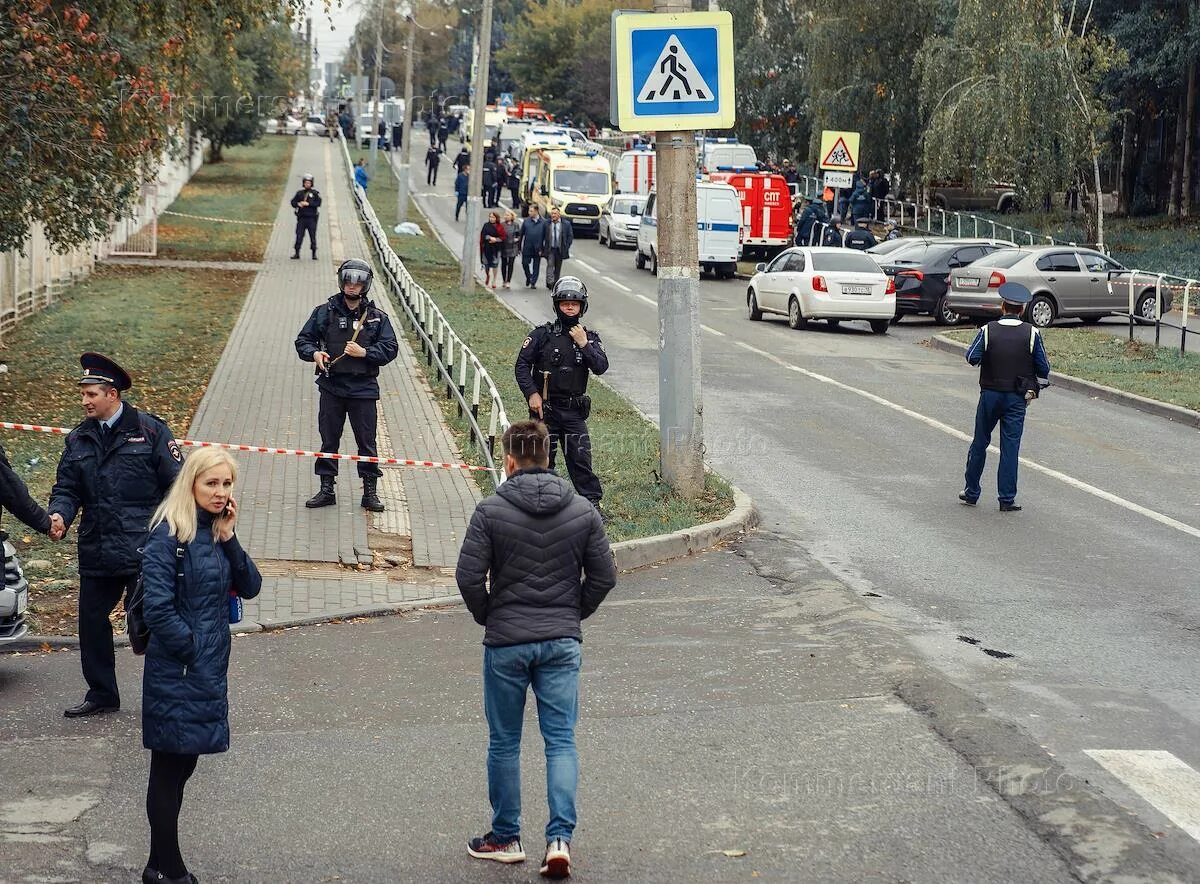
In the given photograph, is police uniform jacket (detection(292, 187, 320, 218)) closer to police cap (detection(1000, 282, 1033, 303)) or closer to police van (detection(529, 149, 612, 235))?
police van (detection(529, 149, 612, 235))

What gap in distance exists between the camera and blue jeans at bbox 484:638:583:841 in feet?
18.8

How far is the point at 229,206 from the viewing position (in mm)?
55281

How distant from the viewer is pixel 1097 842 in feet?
19.4

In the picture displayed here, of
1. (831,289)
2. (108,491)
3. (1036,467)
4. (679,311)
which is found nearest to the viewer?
(108,491)

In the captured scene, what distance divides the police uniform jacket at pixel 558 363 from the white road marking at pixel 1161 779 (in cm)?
539

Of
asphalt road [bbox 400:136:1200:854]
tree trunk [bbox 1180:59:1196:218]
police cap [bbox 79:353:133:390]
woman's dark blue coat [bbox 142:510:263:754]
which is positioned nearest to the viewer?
woman's dark blue coat [bbox 142:510:263:754]

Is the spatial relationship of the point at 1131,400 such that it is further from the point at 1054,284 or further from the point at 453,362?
the point at 1054,284

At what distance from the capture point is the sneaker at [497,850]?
18.9ft

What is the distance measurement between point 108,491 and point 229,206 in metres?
49.7

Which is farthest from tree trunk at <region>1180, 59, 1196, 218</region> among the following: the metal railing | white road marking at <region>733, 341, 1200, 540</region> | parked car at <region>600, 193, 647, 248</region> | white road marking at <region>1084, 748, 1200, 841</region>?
white road marking at <region>1084, 748, 1200, 841</region>

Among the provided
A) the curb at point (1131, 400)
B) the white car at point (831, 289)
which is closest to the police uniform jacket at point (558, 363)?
the curb at point (1131, 400)

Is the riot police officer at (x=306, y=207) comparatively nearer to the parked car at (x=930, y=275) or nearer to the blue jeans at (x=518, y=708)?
the parked car at (x=930, y=275)

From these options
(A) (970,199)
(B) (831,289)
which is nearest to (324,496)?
(B) (831,289)

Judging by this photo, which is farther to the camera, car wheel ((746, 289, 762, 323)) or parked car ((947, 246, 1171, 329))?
car wheel ((746, 289, 762, 323))
